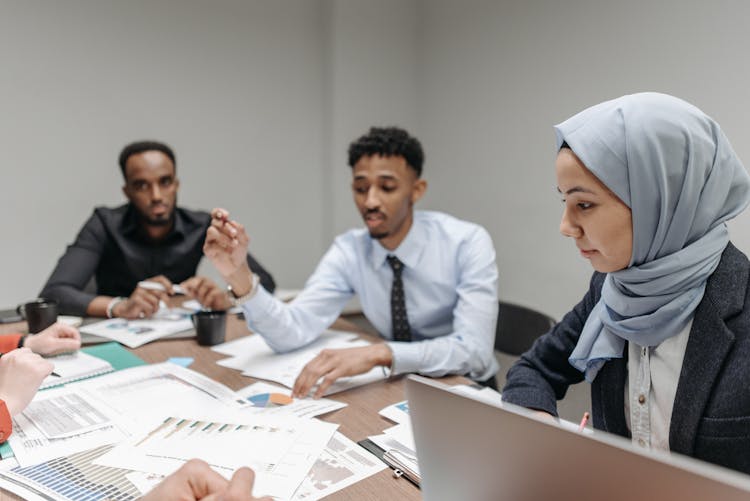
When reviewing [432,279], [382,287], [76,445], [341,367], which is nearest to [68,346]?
[76,445]

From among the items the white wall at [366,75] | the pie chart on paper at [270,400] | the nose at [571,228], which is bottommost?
the pie chart on paper at [270,400]

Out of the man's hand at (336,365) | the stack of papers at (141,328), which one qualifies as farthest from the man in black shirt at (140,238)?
the man's hand at (336,365)

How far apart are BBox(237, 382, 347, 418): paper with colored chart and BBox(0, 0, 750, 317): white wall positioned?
1460 millimetres

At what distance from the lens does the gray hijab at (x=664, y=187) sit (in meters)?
0.80

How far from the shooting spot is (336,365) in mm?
1216

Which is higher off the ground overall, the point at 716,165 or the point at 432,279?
the point at 716,165

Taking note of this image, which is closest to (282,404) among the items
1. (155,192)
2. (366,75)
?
(155,192)

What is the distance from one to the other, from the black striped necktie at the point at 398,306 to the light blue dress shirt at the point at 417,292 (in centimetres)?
2

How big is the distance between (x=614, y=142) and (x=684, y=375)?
0.39m

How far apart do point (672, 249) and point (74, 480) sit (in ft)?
3.27

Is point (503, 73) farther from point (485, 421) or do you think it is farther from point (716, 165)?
point (485, 421)

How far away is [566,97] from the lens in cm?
221

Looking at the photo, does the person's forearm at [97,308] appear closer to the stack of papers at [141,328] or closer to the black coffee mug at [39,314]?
the stack of papers at [141,328]

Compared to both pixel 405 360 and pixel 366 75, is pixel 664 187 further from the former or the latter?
pixel 366 75
